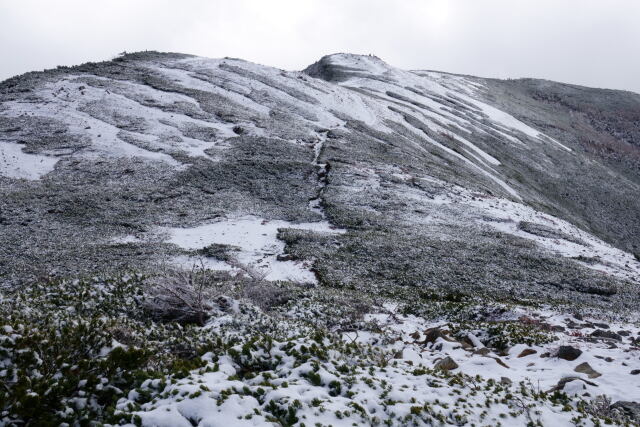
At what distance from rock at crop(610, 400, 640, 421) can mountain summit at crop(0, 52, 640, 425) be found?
2.25 ft

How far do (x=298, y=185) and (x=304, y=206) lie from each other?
12.4ft

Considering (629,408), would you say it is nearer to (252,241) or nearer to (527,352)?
(527,352)

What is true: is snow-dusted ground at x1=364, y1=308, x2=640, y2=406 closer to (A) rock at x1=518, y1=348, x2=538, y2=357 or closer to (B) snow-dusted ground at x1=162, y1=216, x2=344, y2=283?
(A) rock at x1=518, y1=348, x2=538, y2=357

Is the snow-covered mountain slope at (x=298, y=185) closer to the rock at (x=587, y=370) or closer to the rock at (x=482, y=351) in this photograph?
the rock at (x=482, y=351)

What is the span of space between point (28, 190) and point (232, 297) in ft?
74.3

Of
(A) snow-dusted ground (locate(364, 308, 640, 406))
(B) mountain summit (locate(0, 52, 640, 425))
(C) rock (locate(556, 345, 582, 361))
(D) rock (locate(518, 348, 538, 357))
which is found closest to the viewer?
(A) snow-dusted ground (locate(364, 308, 640, 406))

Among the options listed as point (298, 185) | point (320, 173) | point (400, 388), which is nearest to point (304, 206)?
point (298, 185)

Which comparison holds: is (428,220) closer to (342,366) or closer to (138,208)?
(138,208)

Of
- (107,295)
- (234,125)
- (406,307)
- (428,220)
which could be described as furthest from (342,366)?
(234,125)

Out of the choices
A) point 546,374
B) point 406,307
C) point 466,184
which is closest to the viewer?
point 546,374

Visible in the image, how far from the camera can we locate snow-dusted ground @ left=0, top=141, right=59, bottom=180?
33075 millimetres

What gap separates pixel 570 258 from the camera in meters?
28.8

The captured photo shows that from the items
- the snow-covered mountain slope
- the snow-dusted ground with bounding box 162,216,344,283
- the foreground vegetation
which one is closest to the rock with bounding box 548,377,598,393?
the foreground vegetation

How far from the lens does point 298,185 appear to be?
122 feet
